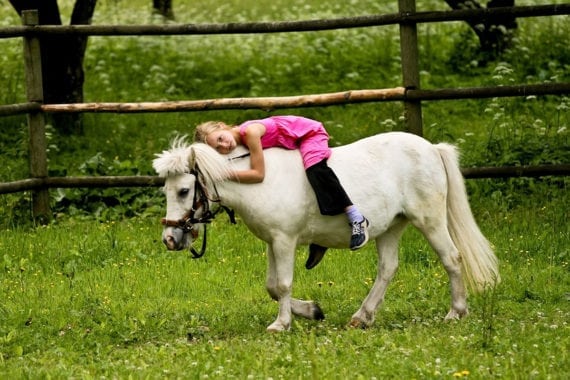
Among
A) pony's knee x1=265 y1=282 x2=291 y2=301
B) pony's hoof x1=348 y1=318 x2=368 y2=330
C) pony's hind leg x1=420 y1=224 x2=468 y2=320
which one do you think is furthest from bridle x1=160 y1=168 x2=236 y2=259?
pony's hind leg x1=420 y1=224 x2=468 y2=320

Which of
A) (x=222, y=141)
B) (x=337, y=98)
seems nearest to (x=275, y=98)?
(x=337, y=98)

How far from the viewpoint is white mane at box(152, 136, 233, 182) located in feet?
23.0

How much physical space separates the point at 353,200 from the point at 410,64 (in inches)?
133

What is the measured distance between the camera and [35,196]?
1110 cm

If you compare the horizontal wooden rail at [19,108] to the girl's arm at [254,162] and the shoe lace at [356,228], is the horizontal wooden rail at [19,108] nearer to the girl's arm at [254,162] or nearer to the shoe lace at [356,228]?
the girl's arm at [254,162]

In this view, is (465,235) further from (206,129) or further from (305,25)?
(305,25)

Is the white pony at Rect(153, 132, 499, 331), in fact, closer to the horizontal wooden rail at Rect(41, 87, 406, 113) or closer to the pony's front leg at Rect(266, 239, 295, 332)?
the pony's front leg at Rect(266, 239, 295, 332)

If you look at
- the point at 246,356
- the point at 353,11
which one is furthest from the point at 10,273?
the point at 353,11

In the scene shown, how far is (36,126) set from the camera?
36.4ft

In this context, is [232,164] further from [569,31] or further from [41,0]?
[569,31]

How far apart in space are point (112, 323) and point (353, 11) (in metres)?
13.1

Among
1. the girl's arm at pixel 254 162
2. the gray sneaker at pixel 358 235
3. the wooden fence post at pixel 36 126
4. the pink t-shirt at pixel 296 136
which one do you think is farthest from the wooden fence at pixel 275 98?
the girl's arm at pixel 254 162

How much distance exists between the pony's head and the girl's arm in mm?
109

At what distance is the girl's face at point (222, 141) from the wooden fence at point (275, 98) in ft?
10.4
